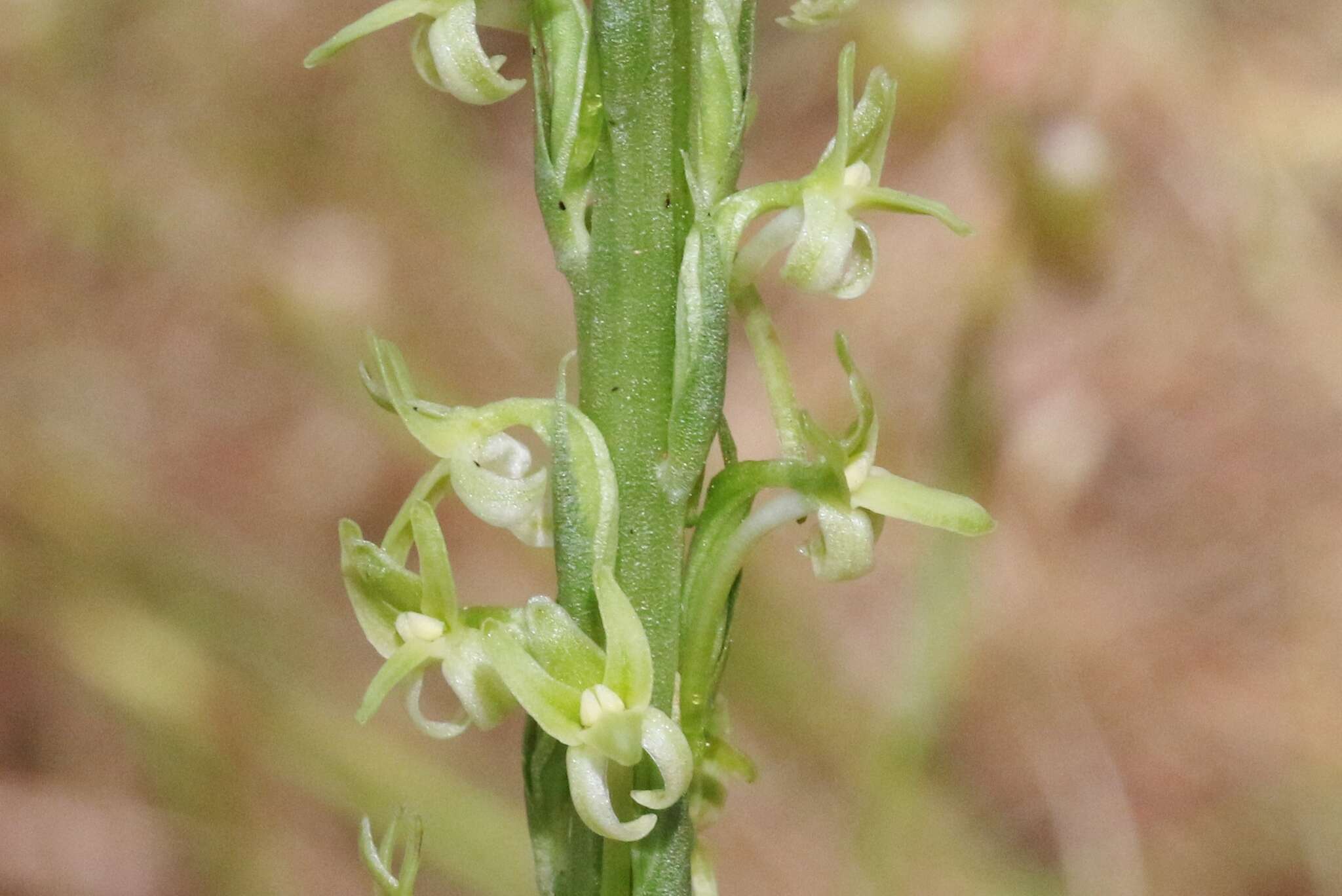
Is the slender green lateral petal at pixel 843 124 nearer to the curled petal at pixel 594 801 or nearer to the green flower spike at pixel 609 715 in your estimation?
the green flower spike at pixel 609 715

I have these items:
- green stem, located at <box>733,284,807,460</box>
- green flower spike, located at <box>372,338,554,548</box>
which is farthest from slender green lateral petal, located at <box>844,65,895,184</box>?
green flower spike, located at <box>372,338,554,548</box>

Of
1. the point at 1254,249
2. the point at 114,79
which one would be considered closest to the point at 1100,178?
the point at 1254,249

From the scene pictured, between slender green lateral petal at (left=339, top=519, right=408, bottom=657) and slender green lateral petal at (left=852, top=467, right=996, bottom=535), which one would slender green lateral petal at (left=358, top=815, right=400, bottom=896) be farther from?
slender green lateral petal at (left=852, top=467, right=996, bottom=535)

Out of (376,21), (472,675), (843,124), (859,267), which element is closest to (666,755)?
(472,675)

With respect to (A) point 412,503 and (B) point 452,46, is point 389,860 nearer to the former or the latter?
(A) point 412,503

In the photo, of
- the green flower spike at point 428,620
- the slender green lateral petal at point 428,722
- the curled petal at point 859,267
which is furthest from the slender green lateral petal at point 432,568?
the curled petal at point 859,267
